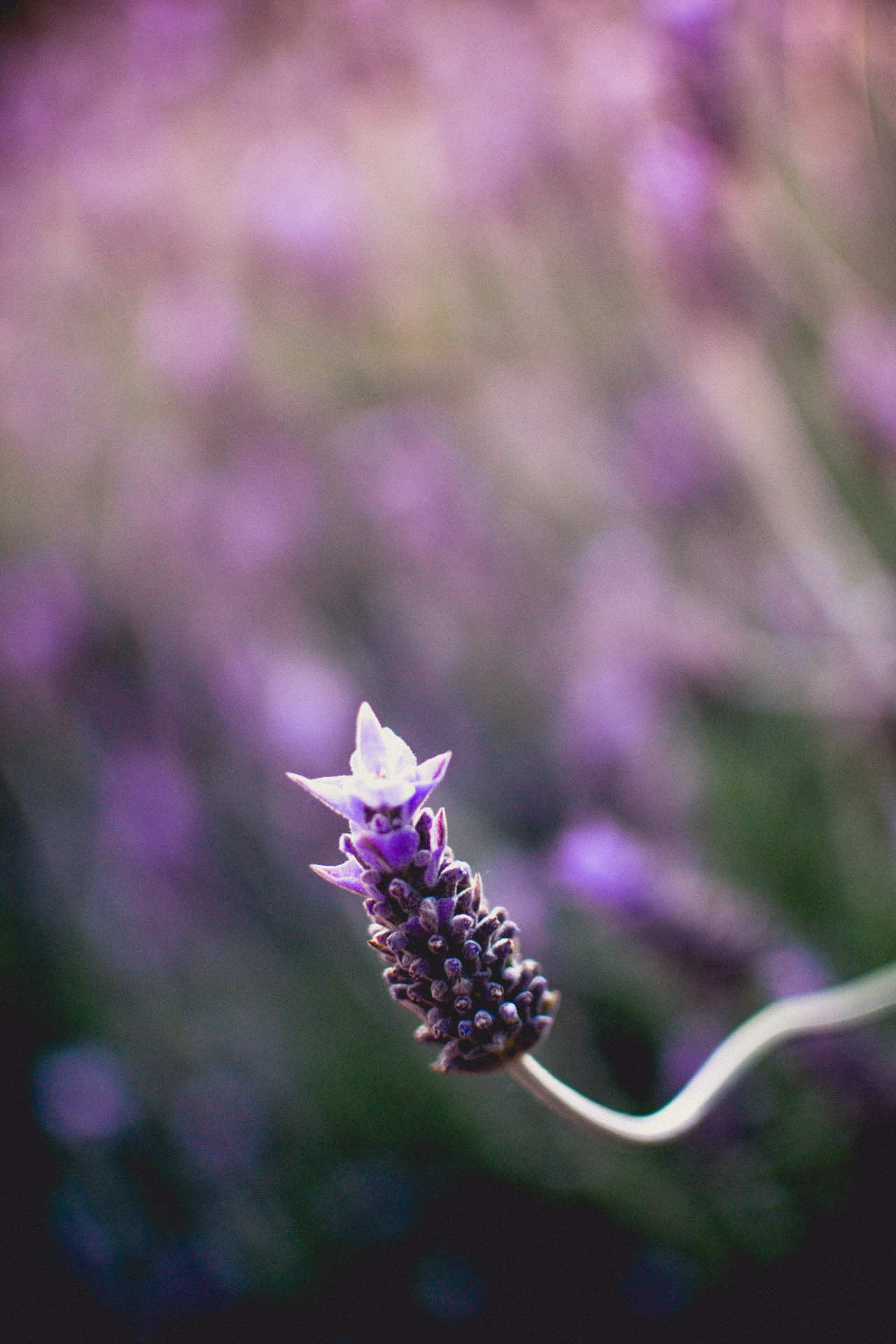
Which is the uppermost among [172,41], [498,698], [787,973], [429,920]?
[172,41]

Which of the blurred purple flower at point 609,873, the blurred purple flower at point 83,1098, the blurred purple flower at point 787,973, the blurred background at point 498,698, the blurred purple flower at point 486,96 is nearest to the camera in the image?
the blurred purple flower at point 609,873

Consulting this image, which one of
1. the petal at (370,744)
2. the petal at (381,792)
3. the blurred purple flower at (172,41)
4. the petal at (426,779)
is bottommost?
the petal at (426,779)

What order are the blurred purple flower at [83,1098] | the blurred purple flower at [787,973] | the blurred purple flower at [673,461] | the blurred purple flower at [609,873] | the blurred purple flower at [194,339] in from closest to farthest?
the blurred purple flower at [609,873]
the blurred purple flower at [787,973]
the blurred purple flower at [83,1098]
the blurred purple flower at [673,461]
the blurred purple flower at [194,339]

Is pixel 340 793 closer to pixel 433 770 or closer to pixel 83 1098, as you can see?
pixel 433 770

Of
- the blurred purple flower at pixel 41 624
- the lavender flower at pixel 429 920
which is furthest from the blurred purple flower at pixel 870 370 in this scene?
the blurred purple flower at pixel 41 624

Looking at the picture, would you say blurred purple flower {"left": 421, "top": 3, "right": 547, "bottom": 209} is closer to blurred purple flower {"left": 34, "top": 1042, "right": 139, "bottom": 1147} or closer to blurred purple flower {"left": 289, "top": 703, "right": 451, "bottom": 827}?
blurred purple flower {"left": 289, "top": 703, "right": 451, "bottom": 827}

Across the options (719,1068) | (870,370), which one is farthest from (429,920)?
(870,370)

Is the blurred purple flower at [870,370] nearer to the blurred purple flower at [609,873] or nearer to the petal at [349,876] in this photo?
the blurred purple flower at [609,873]
